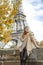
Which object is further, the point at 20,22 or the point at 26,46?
the point at 20,22

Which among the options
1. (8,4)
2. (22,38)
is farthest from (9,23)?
(22,38)

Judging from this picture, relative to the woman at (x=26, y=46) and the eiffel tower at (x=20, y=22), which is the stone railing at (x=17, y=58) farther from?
the eiffel tower at (x=20, y=22)

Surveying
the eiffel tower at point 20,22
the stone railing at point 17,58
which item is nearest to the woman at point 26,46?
the stone railing at point 17,58

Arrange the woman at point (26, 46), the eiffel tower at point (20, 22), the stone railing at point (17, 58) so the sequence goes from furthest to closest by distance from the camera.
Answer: the eiffel tower at point (20, 22) → the woman at point (26, 46) → the stone railing at point (17, 58)

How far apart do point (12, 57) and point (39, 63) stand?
0.96 m

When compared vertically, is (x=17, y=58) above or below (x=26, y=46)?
below

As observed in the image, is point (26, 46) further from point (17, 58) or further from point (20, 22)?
point (20, 22)

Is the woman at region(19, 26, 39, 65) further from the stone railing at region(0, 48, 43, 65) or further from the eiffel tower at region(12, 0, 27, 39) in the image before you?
the eiffel tower at region(12, 0, 27, 39)

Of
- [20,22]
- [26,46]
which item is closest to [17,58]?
[26,46]

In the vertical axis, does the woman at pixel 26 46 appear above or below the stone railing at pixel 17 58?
above

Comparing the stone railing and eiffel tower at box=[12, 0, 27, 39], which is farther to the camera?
eiffel tower at box=[12, 0, 27, 39]

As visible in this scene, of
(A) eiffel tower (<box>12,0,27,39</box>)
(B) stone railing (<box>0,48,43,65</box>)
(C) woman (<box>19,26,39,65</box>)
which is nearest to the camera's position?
(B) stone railing (<box>0,48,43,65</box>)

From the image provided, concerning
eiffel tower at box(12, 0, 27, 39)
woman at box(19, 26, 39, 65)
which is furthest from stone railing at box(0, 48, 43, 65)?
eiffel tower at box(12, 0, 27, 39)

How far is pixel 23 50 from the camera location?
25.5 feet
